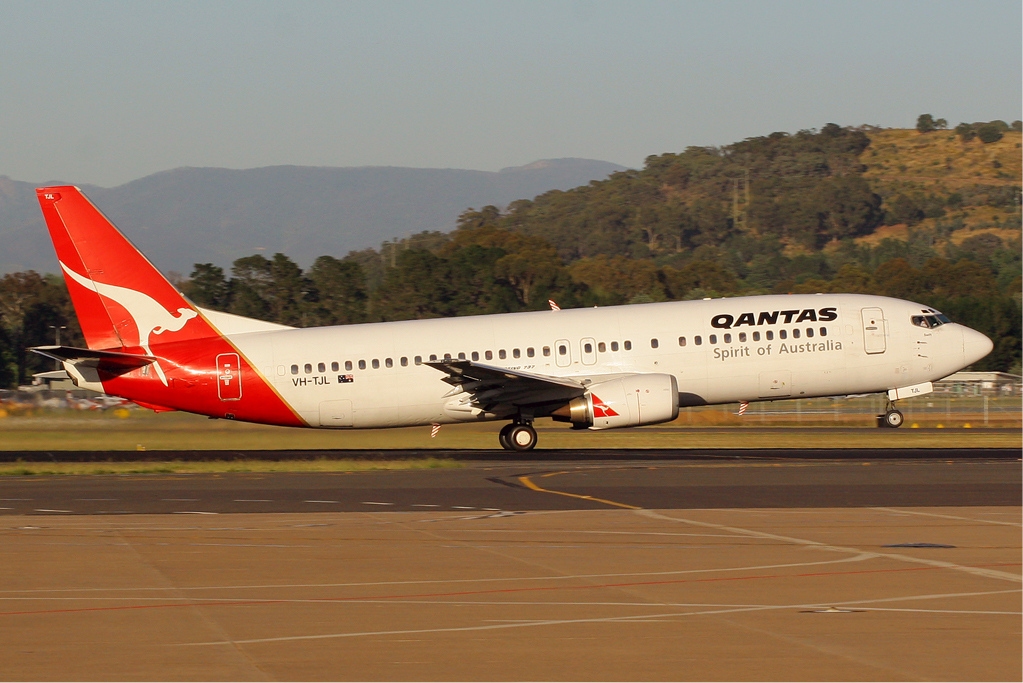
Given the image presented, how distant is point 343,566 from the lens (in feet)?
43.8

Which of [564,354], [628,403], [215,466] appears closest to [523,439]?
[564,354]

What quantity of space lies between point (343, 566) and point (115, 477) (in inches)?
523

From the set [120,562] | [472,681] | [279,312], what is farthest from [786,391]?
[279,312]

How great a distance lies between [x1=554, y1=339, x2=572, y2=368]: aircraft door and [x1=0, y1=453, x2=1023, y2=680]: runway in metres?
10.7

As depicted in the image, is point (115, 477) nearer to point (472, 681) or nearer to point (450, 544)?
point (450, 544)

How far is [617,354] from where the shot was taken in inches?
1277

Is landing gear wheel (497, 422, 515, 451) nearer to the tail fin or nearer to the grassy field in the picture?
the grassy field

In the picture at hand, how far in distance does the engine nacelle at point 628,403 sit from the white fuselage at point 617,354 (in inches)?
30.9

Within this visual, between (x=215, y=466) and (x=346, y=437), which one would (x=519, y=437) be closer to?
(x=346, y=437)

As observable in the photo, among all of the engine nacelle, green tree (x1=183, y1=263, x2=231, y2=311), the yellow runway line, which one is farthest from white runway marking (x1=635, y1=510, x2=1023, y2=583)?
green tree (x1=183, y1=263, x2=231, y2=311)

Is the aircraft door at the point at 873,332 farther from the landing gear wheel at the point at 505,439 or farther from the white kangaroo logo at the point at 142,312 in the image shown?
the white kangaroo logo at the point at 142,312

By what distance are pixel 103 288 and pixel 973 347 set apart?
22.7m

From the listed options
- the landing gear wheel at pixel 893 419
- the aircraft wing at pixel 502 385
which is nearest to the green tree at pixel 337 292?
the aircraft wing at pixel 502 385

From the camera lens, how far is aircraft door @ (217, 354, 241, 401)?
106 feet
